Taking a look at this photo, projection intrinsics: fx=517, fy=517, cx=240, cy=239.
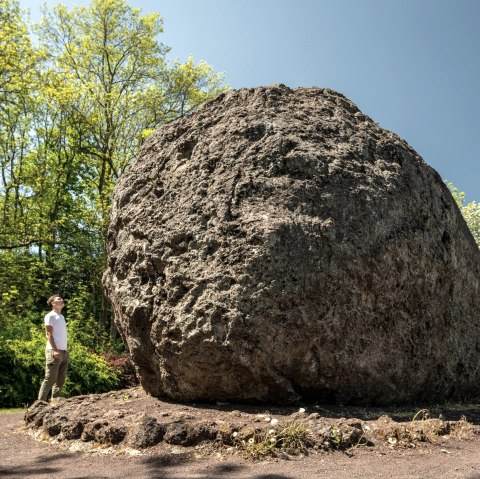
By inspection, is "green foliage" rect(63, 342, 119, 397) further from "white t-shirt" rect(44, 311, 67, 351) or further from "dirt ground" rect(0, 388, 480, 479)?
"dirt ground" rect(0, 388, 480, 479)

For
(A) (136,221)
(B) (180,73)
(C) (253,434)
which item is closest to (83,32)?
(B) (180,73)

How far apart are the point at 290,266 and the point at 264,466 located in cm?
223

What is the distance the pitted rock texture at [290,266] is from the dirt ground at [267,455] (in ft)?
1.75

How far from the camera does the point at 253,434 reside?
5027mm

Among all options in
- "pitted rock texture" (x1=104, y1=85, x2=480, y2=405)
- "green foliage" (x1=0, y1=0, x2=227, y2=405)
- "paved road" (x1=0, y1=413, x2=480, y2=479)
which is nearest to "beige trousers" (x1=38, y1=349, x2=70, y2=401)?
"pitted rock texture" (x1=104, y1=85, x2=480, y2=405)

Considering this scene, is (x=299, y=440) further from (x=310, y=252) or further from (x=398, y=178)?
(x=398, y=178)

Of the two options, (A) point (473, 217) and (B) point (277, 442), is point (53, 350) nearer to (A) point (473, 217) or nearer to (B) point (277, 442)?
(B) point (277, 442)

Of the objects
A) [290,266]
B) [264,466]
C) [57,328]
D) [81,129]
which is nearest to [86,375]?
[57,328]

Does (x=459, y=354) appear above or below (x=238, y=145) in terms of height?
below

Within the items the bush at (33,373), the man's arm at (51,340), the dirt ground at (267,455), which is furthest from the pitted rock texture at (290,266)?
the bush at (33,373)

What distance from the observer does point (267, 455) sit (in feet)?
15.6

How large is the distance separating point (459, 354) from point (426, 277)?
1.42 metres

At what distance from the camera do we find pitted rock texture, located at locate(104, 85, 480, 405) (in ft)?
19.6

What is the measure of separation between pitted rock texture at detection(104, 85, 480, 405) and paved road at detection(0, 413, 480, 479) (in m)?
1.40
